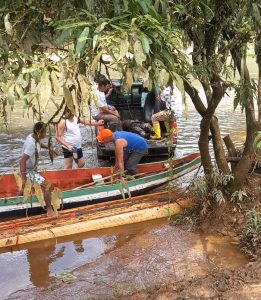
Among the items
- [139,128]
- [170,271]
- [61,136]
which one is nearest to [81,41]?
[170,271]

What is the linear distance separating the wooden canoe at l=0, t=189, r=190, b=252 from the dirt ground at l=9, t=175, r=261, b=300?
0.34 m

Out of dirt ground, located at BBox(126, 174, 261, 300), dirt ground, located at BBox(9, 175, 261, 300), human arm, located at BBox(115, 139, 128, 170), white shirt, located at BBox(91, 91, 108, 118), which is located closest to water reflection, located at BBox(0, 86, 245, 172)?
white shirt, located at BBox(91, 91, 108, 118)

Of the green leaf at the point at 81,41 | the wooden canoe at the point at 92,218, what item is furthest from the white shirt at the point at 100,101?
the wooden canoe at the point at 92,218

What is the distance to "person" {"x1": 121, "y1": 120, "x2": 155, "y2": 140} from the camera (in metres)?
10.1

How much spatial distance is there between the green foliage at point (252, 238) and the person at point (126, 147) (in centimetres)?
261

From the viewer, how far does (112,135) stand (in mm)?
7879

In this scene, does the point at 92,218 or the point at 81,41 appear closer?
the point at 81,41

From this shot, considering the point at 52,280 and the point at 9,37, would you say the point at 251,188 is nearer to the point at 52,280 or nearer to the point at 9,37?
the point at 52,280

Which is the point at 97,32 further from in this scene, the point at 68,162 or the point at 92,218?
the point at 68,162

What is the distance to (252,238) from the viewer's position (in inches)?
226

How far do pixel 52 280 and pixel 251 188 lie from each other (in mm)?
3152

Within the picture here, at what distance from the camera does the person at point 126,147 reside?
7.79 m

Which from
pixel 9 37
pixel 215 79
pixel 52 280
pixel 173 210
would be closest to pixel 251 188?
pixel 173 210

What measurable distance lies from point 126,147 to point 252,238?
2962 millimetres
